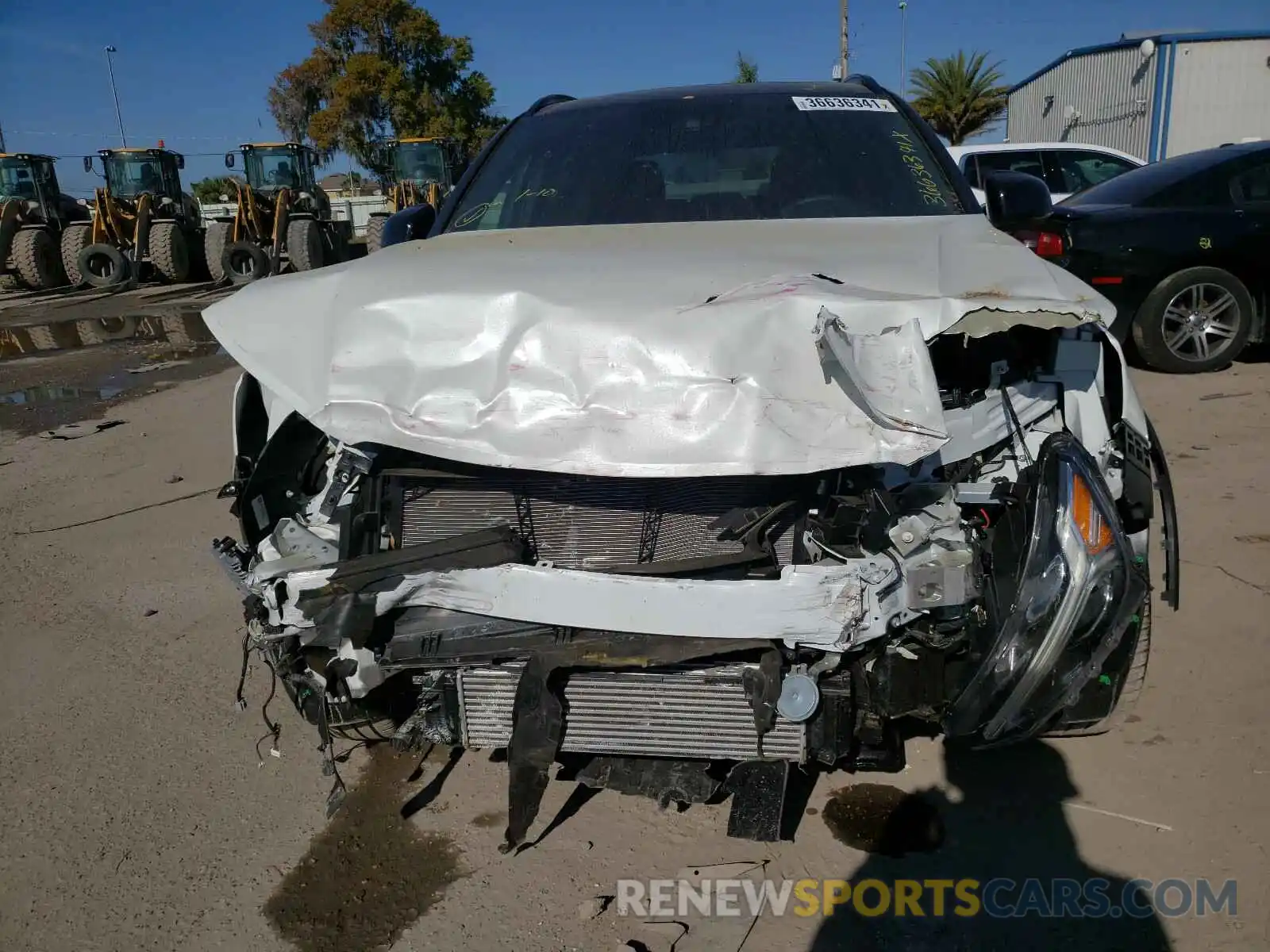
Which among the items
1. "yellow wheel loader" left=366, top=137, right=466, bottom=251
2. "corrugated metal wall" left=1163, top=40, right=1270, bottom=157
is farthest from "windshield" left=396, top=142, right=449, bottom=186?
"corrugated metal wall" left=1163, top=40, right=1270, bottom=157

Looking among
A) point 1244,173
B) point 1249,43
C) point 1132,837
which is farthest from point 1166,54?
point 1132,837

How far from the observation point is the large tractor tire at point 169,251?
16734 millimetres

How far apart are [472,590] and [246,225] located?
1663 centimetres

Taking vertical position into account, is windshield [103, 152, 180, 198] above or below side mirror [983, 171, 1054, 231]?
above

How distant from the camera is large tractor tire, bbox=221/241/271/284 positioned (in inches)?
632

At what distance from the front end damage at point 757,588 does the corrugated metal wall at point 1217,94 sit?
18.3 meters

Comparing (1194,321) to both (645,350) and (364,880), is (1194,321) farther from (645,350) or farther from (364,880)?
(364,880)

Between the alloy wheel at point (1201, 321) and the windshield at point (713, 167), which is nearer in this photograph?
the windshield at point (713, 167)

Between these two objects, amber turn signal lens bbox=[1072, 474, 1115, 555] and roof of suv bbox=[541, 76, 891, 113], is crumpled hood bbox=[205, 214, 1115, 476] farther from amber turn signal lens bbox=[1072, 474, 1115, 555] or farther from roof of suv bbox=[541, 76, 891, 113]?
roof of suv bbox=[541, 76, 891, 113]

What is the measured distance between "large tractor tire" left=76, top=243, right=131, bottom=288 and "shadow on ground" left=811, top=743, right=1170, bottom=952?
18.1m

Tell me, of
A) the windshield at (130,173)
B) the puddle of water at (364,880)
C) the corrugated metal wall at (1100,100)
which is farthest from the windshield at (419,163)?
the puddle of water at (364,880)

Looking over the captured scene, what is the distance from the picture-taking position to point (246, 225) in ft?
54.2

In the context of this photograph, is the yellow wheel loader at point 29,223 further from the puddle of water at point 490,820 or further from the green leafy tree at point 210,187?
the green leafy tree at point 210,187

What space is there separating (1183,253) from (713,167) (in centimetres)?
466
